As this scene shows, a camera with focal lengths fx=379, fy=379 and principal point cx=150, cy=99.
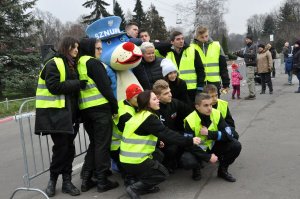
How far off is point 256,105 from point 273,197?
6.94 m

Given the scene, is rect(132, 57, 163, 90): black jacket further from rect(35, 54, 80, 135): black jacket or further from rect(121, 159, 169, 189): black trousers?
rect(121, 159, 169, 189): black trousers

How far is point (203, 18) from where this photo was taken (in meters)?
48.3

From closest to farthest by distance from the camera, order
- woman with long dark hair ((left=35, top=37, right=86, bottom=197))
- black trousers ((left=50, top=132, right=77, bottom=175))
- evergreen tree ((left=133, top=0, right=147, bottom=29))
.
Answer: woman with long dark hair ((left=35, top=37, right=86, bottom=197))
black trousers ((left=50, top=132, right=77, bottom=175))
evergreen tree ((left=133, top=0, right=147, bottom=29))

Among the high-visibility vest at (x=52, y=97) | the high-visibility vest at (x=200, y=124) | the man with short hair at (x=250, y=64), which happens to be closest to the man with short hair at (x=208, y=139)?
the high-visibility vest at (x=200, y=124)

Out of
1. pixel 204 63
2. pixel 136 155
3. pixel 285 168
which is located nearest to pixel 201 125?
pixel 136 155

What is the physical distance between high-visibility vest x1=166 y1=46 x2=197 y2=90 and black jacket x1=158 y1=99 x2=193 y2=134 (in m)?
0.61

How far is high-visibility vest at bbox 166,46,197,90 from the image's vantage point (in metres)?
5.62

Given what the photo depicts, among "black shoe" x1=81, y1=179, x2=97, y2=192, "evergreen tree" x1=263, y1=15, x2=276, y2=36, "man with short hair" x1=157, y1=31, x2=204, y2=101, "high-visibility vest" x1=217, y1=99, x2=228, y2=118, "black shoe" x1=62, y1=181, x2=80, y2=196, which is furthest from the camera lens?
"evergreen tree" x1=263, y1=15, x2=276, y2=36

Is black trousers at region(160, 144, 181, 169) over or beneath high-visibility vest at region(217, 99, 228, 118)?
beneath

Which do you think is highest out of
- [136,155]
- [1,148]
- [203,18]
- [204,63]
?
[203,18]

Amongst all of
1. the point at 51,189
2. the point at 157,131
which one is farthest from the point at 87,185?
the point at 157,131

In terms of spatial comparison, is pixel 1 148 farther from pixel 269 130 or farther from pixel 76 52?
pixel 269 130

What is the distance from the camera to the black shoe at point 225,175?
15.3ft

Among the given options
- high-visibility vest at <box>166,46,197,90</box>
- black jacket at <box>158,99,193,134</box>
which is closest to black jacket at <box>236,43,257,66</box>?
→ high-visibility vest at <box>166,46,197,90</box>
